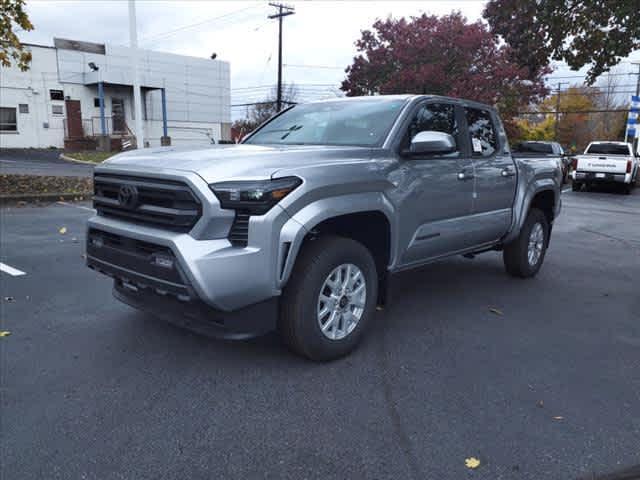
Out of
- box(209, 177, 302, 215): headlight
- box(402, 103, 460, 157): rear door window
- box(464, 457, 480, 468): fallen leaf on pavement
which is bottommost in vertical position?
box(464, 457, 480, 468): fallen leaf on pavement

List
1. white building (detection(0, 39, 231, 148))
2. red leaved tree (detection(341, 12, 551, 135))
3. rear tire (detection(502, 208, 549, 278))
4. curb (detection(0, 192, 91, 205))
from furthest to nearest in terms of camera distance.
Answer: white building (detection(0, 39, 231, 148)), red leaved tree (detection(341, 12, 551, 135)), curb (detection(0, 192, 91, 205)), rear tire (detection(502, 208, 549, 278))

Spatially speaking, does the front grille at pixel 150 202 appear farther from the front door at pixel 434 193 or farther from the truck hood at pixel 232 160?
the front door at pixel 434 193

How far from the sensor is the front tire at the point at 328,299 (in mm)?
3502

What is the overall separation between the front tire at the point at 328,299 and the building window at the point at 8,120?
1250 inches

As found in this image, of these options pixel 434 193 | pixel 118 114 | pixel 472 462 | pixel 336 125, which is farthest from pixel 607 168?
pixel 118 114

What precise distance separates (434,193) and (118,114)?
110 feet

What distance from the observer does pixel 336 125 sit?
184 inches

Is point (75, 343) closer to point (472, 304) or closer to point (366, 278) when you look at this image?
point (366, 278)

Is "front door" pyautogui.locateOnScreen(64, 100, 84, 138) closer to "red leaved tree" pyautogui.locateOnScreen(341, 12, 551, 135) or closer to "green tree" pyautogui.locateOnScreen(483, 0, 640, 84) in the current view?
"red leaved tree" pyautogui.locateOnScreen(341, 12, 551, 135)

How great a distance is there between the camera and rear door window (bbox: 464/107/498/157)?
523 centimetres

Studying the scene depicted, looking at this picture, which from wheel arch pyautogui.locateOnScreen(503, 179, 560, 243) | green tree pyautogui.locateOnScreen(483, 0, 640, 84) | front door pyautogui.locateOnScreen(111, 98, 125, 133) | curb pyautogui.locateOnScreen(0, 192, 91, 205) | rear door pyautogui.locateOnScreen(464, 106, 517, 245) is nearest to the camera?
rear door pyautogui.locateOnScreen(464, 106, 517, 245)

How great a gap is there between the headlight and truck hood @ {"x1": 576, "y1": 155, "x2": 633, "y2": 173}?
18.3 metres

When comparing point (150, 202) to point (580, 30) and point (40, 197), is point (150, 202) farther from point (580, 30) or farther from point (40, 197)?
point (40, 197)

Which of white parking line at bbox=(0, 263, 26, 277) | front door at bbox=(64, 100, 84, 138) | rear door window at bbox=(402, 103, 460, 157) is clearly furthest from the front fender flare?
front door at bbox=(64, 100, 84, 138)
